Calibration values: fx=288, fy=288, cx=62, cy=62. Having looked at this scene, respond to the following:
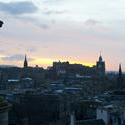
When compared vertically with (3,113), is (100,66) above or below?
above

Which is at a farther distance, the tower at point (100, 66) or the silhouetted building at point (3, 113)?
the tower at point (100, 66)

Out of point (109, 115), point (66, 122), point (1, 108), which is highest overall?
point (1, 108)

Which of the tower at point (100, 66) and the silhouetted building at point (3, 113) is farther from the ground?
the tower at point (100, 66)

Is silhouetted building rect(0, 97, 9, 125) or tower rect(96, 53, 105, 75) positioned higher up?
tower rect(96, 53, 105, 75)

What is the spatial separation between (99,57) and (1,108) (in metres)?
143

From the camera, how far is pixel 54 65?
439ft

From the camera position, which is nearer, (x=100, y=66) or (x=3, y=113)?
(x=3, y=113)

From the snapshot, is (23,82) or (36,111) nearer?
(36,111)

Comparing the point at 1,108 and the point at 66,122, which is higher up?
the point at 1,108

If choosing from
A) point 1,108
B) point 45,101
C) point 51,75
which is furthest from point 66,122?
point 51,75

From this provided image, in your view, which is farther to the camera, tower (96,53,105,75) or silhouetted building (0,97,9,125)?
tower (96,53,105,75)

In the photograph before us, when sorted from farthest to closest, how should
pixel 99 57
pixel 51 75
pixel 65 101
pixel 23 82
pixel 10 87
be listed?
pixel 99 57, pixel 51 75, pixel 23 82, pixel 10 87, pixel 65 101

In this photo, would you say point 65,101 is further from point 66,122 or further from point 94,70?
point 94,70

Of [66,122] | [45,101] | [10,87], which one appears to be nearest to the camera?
[66,122]
